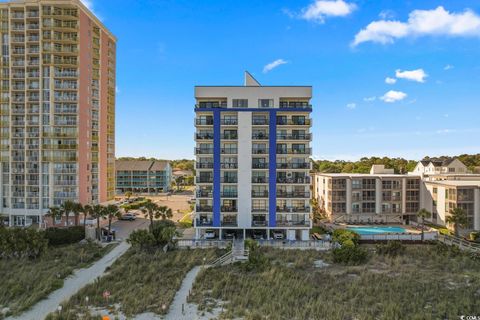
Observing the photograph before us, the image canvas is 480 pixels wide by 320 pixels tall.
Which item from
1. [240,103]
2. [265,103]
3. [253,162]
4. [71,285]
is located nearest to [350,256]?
[253,162]

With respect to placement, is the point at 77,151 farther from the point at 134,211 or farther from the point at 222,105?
the point at 222,105

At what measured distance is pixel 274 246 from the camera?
4088cm

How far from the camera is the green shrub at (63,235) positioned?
4247 centimetres

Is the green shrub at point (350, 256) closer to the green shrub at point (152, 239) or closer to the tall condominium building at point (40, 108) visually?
the green shrub at point (152, 239)

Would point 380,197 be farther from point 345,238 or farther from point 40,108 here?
point 40,108

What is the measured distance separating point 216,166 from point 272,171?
8259mm

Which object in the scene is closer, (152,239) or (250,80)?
(152,239)

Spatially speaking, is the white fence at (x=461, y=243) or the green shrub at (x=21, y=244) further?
the white fence at (x=461, y=243)

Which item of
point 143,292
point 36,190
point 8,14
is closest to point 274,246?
point 143,292

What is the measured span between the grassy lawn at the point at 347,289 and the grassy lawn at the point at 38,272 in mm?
13391

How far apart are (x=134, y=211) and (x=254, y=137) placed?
142ft

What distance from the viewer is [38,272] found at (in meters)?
30.7

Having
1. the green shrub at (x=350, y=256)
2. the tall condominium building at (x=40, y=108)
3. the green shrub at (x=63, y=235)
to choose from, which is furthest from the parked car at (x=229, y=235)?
the tall condominium building at (x=40, y=108)

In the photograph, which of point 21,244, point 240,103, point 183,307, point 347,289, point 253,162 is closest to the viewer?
point 183,307
